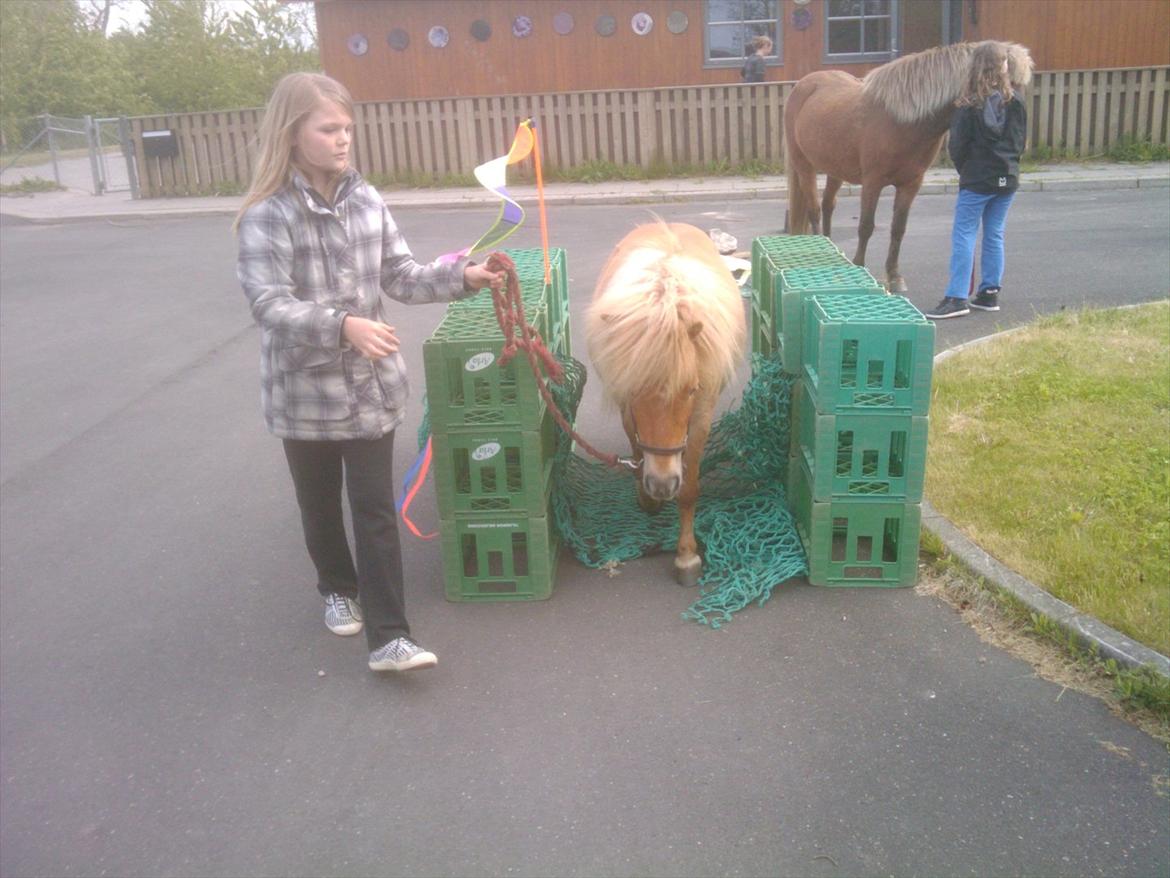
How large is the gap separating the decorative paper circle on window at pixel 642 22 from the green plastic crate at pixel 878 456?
18000 millimetres

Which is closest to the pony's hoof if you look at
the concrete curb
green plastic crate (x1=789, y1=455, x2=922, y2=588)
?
green plastic crate (x1=789, y1=455, x2=922, y2=588)

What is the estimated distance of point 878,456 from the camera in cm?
443

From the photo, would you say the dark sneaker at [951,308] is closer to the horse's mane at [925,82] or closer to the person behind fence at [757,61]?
the horse's mane at [925,82]

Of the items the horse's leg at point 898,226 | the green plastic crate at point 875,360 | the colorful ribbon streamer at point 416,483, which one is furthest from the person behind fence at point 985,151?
the colorful ribbon streamer at point 416,483

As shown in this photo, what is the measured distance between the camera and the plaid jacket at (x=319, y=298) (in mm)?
3459

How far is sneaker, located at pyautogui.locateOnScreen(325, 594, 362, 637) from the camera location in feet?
14.1

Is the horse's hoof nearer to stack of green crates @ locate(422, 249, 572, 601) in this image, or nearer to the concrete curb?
stack of green crates @ locate(422, 249, 572, 601)

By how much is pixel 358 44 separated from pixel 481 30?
107 inches

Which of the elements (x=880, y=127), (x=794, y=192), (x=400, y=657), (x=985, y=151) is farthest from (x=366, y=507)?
(x=794, y=192)

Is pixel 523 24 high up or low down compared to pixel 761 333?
up

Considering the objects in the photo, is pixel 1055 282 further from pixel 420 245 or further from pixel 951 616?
pixel 420 245

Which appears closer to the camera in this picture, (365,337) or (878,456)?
(365,337)

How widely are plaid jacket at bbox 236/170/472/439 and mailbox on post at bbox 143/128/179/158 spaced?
1826cm

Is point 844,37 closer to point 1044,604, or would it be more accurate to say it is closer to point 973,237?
point 973,237
